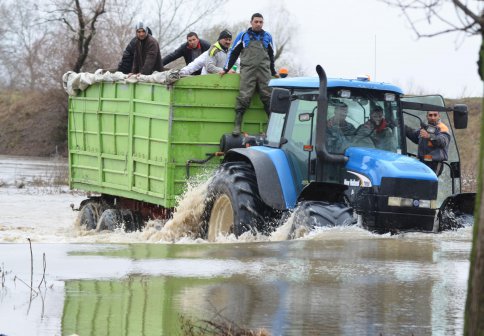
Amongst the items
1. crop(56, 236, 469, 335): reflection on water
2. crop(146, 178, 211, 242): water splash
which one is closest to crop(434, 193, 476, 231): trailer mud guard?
crop(56, 236, 469, 335): reflection on water

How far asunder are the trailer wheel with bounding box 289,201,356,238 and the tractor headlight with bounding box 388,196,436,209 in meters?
0.44

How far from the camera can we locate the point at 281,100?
12164 millimetres

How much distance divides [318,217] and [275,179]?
4.16 feet

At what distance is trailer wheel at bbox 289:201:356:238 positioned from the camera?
11.4 meters

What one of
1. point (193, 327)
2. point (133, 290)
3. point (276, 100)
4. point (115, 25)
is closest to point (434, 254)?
point (276, 100)

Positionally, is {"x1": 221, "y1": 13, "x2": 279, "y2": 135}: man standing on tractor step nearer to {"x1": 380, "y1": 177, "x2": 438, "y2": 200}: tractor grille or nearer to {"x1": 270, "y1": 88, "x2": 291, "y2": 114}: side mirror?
{"x1": 270, "y1": 88, "x2": 291, "y2": 114}: side mirror

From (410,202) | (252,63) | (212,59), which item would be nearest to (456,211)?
(410,202)

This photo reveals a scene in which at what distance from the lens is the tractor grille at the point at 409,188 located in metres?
11.7

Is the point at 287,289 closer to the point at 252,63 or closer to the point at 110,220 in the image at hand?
the point at 252,63

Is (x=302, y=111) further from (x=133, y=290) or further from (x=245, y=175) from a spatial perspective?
(x=133, y=290)

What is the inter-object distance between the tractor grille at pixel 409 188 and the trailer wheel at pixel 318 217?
443 millimetres

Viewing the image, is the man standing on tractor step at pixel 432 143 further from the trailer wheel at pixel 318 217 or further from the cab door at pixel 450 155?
the trailer wheel at pixel 318 217

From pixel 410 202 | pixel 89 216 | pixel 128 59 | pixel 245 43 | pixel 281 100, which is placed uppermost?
pixel 245 43

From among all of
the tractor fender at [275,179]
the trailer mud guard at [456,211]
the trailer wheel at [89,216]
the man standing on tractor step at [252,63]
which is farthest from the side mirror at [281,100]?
the trailer wheel at [89,216]
